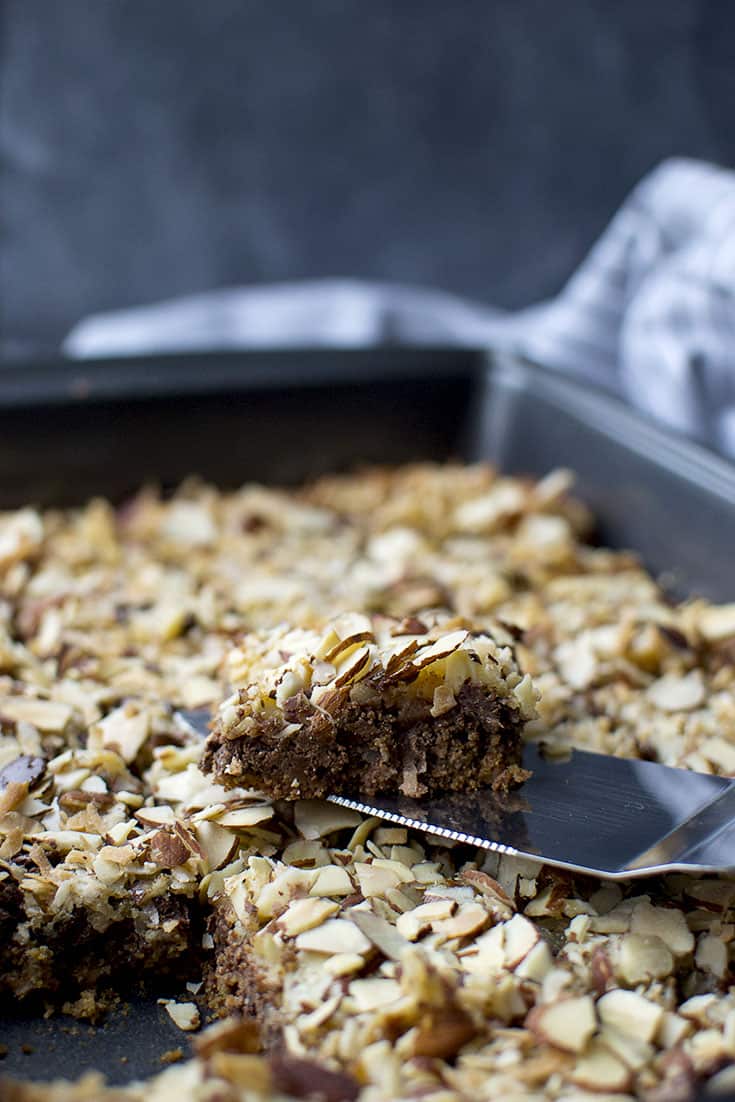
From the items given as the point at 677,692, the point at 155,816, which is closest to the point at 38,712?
the point at 155,816

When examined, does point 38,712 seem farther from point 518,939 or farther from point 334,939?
point 518,939

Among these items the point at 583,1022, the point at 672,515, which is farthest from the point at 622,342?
the point at 583,1022

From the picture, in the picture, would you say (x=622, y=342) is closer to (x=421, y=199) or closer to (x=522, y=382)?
(x=522, y=382)

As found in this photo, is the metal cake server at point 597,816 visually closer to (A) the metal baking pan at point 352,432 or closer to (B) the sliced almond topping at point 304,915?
(B) the sliced almond topping at point 304,915

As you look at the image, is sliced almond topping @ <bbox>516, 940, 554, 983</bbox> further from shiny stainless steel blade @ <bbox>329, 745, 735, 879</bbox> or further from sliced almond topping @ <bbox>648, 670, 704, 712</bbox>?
sliced almond topping @ <bbox>648, 670, 704, 712</bbox>

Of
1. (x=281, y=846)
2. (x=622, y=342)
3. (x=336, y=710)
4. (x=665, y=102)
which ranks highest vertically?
(x=665, y=102)

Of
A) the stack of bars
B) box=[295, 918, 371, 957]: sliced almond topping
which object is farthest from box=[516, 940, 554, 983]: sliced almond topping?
box=[295, 918, 371, 957]: sliced almond topping
